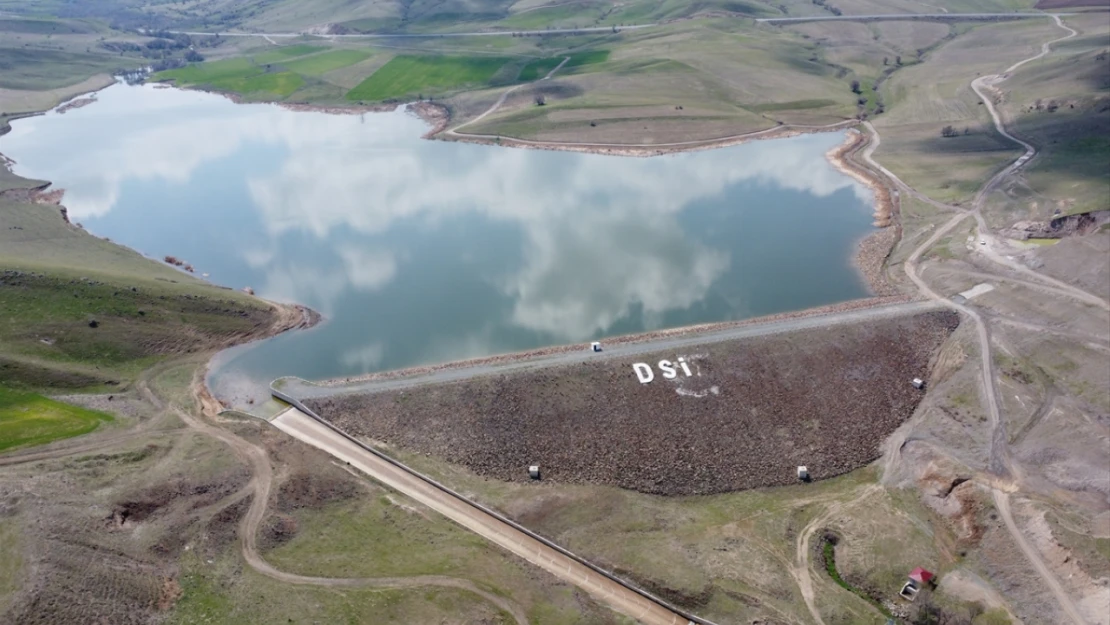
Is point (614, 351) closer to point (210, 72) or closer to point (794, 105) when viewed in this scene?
point (794, 105)

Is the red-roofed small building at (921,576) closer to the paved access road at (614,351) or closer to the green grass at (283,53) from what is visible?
the paved access road at (614,351)

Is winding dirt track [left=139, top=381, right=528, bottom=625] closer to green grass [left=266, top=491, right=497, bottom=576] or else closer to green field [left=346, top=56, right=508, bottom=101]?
green grass [left=266, top=491, right=497, bottom=576]

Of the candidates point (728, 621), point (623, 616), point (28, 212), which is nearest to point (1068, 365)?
point (728, 621)

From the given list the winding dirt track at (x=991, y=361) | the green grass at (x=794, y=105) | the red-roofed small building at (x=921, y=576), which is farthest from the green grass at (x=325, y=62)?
the red-roofed small building at (x=921, y=576)

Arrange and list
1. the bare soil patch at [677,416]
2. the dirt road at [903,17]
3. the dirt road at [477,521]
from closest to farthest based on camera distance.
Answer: the dirt road at [477,521] → the bare soil patch at [677,416] → the dirt road at [903,17]

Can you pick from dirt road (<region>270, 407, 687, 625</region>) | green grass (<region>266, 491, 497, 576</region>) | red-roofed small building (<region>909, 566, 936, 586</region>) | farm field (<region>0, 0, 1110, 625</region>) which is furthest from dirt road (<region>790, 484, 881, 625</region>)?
green grass (<region>266, 491, 497, 576</region>)

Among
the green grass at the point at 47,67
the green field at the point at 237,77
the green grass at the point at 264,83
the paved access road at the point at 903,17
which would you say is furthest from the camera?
the paved access road at the point at 903,17
